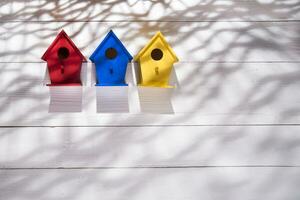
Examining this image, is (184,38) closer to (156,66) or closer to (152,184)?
(156,66)

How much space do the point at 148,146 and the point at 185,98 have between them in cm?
26

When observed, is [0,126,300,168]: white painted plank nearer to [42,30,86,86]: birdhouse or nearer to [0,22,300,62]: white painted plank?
[42,30,86,86]: birdhouse

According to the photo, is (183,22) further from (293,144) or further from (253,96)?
(293,144)

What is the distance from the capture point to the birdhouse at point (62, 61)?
141 cm

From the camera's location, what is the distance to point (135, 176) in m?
1.30

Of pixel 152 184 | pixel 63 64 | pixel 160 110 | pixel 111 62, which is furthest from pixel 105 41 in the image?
pixel 152 184

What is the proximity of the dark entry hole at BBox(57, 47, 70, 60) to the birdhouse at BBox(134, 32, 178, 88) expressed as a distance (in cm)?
29

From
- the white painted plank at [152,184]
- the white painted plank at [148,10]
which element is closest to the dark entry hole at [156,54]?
the white painted plank at [148,10]

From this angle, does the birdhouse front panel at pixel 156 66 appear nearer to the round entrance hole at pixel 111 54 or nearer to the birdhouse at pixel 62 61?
the round entrance hole at pixel 111 54

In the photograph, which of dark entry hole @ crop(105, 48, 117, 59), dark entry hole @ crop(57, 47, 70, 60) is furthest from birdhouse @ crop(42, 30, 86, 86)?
dark entry hole @ crop(105, 48, 117, 59)

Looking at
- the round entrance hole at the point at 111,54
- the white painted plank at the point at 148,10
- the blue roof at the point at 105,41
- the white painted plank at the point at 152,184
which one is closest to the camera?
the white painted plank at the point at 152,184

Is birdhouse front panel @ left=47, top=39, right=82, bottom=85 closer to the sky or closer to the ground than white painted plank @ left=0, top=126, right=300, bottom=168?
closer to the sky

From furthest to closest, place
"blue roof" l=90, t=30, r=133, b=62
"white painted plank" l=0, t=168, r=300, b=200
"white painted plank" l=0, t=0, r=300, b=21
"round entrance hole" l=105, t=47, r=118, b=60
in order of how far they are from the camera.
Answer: "white painted plank" l=0, t=0, r=300, b=21, "round entrance hole" l=105, t=47, r=118, b=60, "blue roof" l=90, t=30, r=133, b=62, "white painted plank" l=0, t=168, r=300, b=200

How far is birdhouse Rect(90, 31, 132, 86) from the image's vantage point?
1.41 meters
